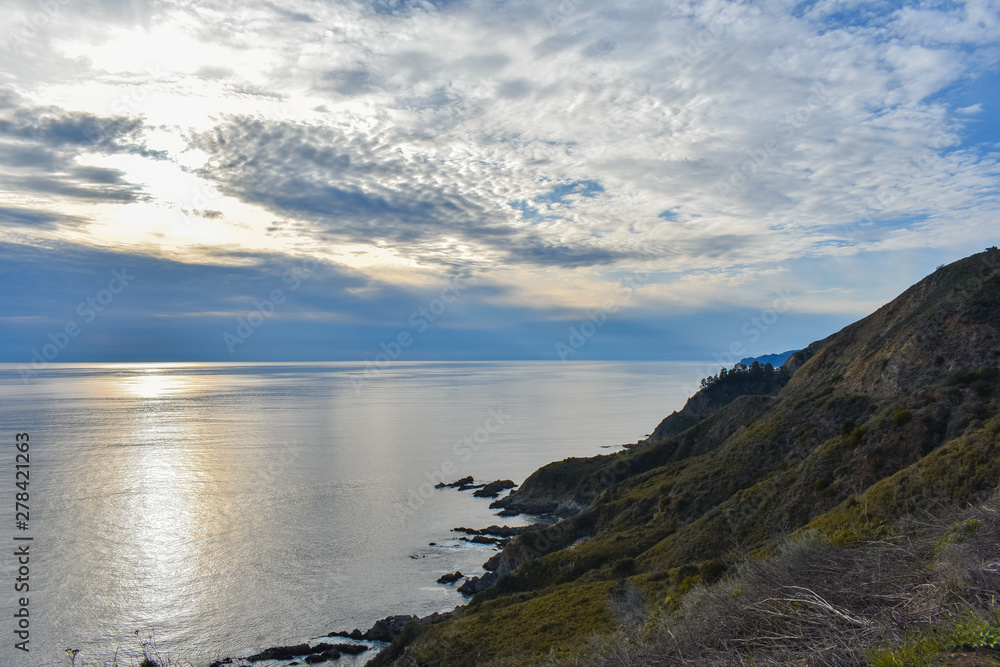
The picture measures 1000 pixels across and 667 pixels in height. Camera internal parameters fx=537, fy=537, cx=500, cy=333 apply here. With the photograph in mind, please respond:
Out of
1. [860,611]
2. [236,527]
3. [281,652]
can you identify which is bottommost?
[281,652]

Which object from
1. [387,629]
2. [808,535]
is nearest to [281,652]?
[387,629]

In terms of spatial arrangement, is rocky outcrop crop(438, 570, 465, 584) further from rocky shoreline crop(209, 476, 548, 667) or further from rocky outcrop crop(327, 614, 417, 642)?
rocky outcrop crop(327, 614, 417, 642)

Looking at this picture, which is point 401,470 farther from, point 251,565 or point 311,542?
point 251,565

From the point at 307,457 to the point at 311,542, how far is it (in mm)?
49032

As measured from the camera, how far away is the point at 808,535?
20.5 meters

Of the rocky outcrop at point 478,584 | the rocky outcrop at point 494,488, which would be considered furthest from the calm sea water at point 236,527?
the rocky outcrop at point 494,488

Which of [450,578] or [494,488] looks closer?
[450,578]

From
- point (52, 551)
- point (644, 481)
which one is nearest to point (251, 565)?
point (52, 551)

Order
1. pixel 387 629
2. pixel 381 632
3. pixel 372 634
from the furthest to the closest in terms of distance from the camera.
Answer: pixel 387 629 → pixel 381 632 → pixel 372 634

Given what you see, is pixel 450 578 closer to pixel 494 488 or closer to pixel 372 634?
pixel 372 634

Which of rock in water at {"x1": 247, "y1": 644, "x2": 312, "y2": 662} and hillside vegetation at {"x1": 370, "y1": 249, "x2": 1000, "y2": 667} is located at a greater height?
hillside vegetation at {"x1": 370, "y1": 249, "x2": 1000, "y2": 667}

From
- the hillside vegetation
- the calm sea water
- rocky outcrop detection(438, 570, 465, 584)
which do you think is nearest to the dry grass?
the hillside vegetation

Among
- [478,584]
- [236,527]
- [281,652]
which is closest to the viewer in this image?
[281,652]

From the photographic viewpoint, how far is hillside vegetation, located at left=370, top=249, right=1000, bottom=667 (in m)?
8.60
